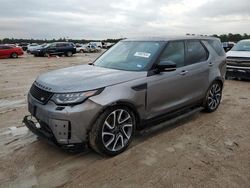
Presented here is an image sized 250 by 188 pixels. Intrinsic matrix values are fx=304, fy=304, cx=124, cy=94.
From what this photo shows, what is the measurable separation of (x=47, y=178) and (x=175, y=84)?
267 centimetres

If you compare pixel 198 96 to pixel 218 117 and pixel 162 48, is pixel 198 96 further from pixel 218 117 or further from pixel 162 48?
pixel 162 48

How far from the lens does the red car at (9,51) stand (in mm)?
30191

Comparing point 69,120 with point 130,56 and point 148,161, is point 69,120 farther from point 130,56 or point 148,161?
point 130,56

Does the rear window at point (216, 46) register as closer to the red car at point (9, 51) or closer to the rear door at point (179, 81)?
the rear door at point (179, 81)

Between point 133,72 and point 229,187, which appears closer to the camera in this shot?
point 229,187

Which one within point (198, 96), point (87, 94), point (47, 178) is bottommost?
point (47, 178)

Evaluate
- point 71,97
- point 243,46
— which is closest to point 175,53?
point 71,97

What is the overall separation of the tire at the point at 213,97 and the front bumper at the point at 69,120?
3.18 meters

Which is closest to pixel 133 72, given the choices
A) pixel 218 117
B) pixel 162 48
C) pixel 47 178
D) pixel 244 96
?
pixel 162 48

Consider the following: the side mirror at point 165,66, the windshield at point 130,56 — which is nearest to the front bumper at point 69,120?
the windshield at point 130,56

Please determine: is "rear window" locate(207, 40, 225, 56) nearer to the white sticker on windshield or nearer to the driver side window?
the driver side window

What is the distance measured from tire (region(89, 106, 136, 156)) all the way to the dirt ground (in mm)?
149

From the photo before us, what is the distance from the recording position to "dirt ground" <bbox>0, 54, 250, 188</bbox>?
3.74m

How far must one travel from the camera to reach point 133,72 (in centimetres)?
477
